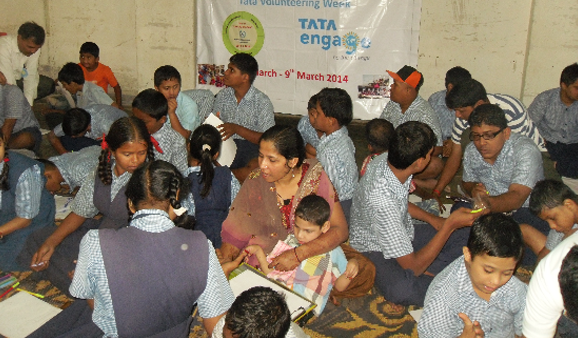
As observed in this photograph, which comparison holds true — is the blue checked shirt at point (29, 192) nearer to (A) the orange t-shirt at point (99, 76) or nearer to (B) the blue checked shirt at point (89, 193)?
(B) the blue checked shirt at point (89, 193)

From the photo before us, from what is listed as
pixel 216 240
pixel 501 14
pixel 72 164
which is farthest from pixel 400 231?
pixel 501 14

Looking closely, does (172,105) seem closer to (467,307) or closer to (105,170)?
(105,170)

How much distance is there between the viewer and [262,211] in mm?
3432

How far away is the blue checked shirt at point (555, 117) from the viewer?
16.7 feet

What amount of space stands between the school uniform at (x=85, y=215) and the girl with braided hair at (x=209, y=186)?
1.58 ft

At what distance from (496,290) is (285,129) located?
1483 millimetres

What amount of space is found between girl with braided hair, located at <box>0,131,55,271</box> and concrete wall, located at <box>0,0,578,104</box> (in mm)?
4256

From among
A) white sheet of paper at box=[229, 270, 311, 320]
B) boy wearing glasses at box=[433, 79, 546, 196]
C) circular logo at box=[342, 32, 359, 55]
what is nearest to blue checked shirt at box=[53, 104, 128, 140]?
white sheet of paper at box=[229, 270, 311, 320]

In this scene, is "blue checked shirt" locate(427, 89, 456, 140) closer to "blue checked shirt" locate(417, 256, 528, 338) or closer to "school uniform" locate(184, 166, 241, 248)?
"school uniform" locate(184, 166, 241, 248)

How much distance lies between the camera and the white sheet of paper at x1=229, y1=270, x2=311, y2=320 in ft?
9.88

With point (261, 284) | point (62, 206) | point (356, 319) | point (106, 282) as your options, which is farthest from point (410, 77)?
point (106, 282)

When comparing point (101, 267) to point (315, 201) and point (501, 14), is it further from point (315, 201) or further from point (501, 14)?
point (501, 14)

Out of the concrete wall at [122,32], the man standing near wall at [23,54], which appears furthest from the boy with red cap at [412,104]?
the man standing near wall at [23,54]

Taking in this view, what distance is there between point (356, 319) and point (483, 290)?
1047mm
